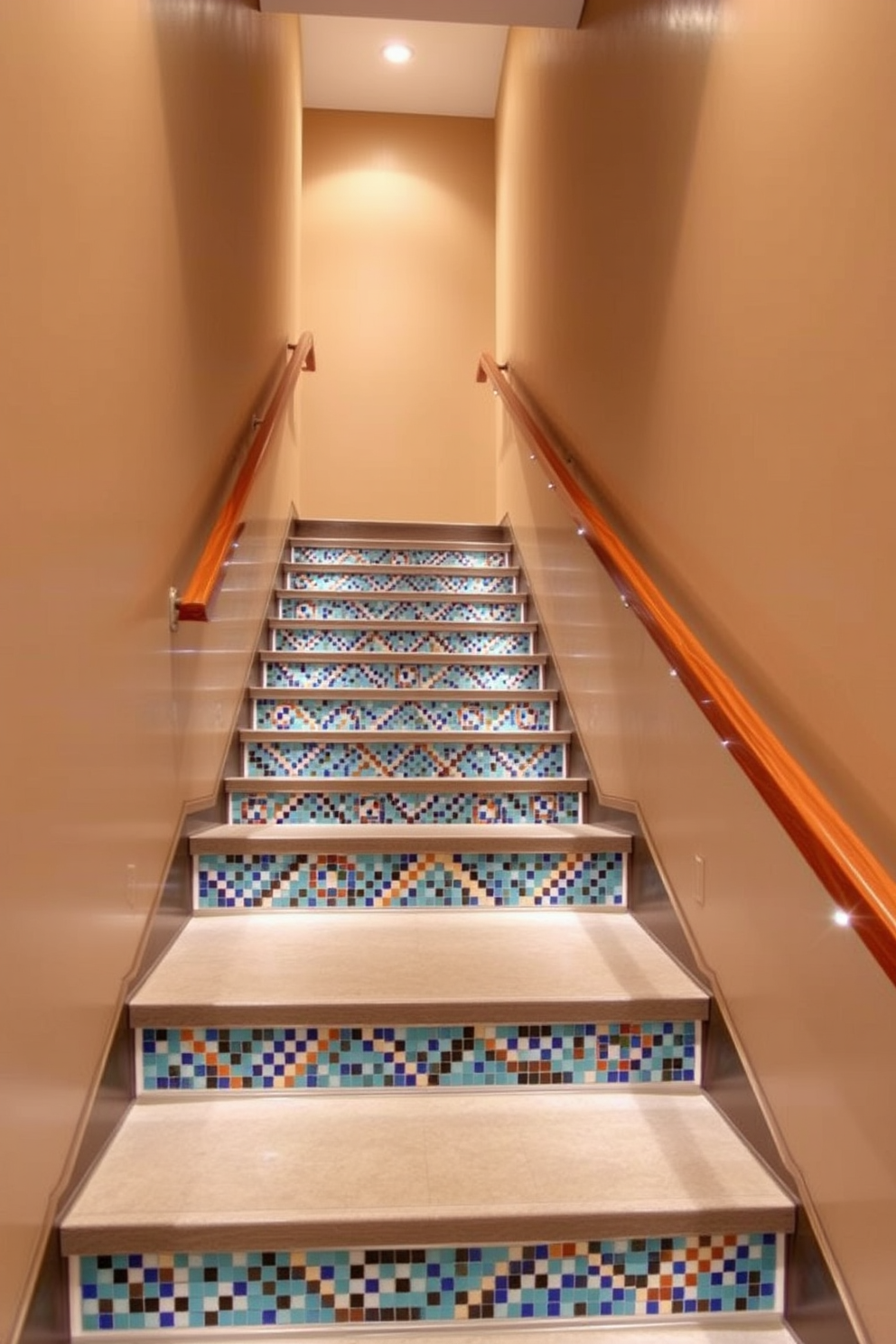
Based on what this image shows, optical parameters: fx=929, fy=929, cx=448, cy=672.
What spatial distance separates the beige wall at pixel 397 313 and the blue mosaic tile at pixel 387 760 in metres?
3.22

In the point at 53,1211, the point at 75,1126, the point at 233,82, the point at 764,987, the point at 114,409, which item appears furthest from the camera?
the point at 233,82

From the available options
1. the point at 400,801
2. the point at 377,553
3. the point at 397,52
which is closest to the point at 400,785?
the point at 400,801

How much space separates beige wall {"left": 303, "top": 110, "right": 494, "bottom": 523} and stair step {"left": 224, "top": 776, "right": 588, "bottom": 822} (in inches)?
139

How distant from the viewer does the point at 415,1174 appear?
1631 mm

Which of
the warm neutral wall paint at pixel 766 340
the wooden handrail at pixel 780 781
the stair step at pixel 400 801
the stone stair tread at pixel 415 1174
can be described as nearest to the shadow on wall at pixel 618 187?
the warm neutral wall paint at pixel 766 340

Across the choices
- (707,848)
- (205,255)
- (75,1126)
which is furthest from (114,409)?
(707,848)

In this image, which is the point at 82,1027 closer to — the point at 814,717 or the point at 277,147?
the point at 814,717

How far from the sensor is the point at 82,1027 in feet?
5.42

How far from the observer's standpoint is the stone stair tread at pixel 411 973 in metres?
1.90

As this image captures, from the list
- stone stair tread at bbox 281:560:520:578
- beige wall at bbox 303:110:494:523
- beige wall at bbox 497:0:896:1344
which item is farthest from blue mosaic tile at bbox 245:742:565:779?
beige wall at bbox 303:110:494:523

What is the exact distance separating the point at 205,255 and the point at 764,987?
2.47m

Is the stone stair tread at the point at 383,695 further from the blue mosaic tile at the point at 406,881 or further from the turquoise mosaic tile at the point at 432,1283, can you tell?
the turquoise mosaic tile at the point at 432,1283

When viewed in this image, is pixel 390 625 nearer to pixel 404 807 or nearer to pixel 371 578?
pixel 371 578

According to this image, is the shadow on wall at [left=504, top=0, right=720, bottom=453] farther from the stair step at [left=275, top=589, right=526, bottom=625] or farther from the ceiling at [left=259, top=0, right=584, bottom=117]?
the ceiling at [left=259, top=0, right=584, bottom=117]
